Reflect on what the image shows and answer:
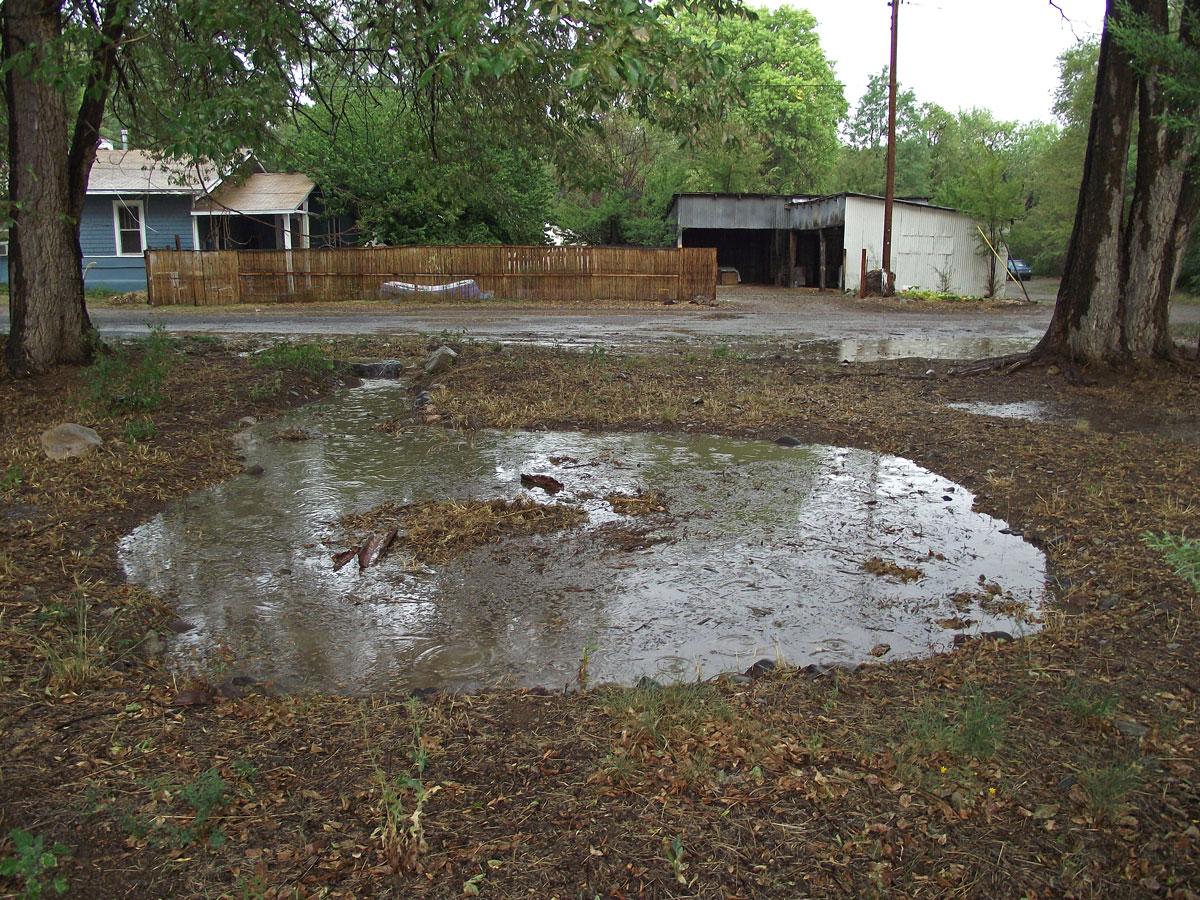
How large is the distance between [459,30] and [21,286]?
7.51m

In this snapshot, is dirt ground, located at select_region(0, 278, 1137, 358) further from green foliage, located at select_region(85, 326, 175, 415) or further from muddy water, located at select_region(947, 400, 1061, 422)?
green foliage, located at select_region(85, 326, 175, 415)

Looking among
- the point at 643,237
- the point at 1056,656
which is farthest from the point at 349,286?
the point at 1056,656

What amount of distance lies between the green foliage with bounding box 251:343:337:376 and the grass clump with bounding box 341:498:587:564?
5696 millimetres

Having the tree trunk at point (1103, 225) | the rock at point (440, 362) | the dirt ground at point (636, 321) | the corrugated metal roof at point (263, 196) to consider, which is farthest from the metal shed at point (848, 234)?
the rock at point (440, 362)

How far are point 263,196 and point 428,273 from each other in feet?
21.8

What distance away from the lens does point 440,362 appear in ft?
41.0

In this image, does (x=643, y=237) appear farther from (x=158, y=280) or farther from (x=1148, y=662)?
(x=1148, y=662)

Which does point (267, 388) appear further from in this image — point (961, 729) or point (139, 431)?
point (961, 729)

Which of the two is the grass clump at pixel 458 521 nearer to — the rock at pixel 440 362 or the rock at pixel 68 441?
the rock at pixel 68 441

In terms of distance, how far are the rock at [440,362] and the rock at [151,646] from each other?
778 centimetres

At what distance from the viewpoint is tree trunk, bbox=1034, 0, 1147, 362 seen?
10.9m

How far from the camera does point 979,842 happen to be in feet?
9.39

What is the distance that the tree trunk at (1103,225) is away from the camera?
10.9m

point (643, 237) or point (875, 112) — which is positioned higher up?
point (875, 112)
